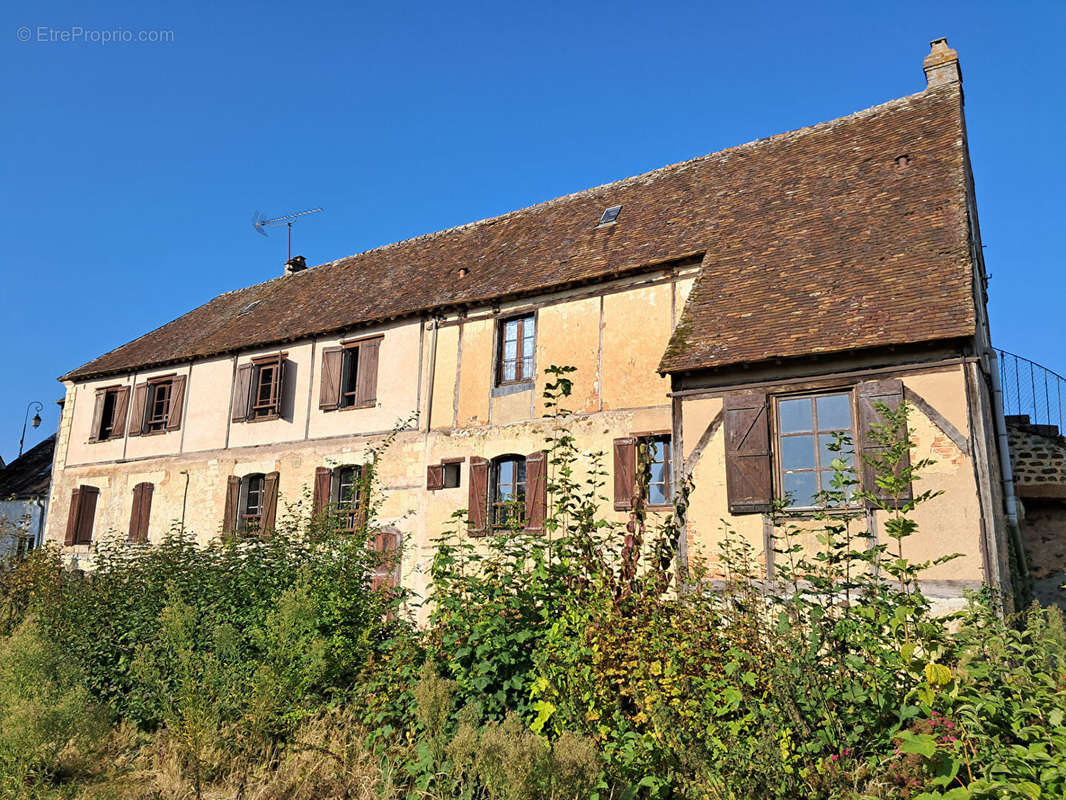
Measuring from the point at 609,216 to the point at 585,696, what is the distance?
1145 centimetres

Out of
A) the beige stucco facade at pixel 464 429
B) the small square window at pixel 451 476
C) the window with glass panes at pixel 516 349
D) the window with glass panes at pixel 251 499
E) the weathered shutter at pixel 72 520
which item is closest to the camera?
the beige stucco facade at pixel 464 429

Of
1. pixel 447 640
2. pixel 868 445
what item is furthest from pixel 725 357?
pixel 447 640

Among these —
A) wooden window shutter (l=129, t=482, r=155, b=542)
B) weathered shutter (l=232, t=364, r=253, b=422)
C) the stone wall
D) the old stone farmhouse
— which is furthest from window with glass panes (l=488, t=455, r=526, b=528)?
wooden window shutter (l=129, t=482, r=155, b=542)

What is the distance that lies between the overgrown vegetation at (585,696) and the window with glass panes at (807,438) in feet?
11.1

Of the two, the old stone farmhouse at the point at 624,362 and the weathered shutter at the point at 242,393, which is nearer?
the old stone farmhouse at the point at 624,362

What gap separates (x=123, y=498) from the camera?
18.3 m

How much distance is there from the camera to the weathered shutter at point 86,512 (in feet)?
61.4

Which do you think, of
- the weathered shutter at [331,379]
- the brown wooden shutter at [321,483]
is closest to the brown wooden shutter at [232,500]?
the brown wooden shutter at [321,483]

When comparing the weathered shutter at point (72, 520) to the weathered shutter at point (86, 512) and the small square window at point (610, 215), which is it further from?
the small square window at point (610, 215)

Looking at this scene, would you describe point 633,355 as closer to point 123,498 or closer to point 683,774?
point 683,774

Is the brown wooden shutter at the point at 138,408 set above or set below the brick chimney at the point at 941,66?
below

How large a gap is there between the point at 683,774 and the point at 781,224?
A: 9477mm

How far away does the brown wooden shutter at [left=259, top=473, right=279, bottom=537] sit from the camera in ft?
51.4

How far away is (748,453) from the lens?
31.9ft
